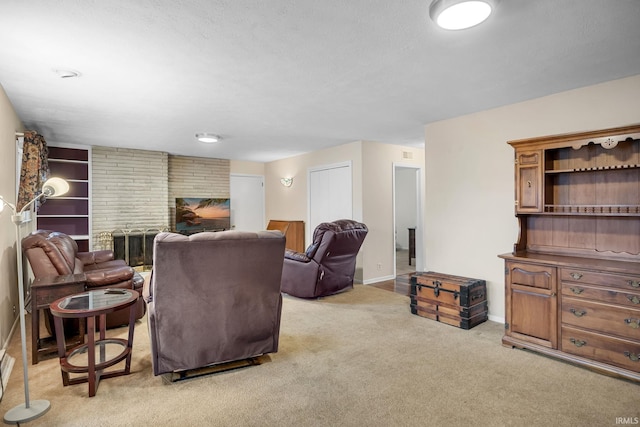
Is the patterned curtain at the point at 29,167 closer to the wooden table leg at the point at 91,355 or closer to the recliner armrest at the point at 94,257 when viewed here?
the recliner armrest at the point at 94,257

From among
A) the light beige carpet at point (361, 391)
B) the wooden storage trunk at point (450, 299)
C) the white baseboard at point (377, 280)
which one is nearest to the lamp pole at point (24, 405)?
the light beige carpet at point (361, 391)

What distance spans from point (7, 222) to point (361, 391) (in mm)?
3722

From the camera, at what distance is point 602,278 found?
2.54m

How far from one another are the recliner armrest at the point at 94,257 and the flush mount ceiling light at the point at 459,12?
16.7ft

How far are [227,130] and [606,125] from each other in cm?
440

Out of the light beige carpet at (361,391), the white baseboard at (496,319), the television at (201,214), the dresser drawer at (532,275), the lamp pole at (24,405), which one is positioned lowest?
the light beige carpet at (361,391)

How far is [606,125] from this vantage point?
3012 mm

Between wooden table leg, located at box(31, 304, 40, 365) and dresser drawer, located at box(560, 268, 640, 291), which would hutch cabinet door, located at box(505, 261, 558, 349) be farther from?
wooden table leg, located at box(31, 304, 40, 365)

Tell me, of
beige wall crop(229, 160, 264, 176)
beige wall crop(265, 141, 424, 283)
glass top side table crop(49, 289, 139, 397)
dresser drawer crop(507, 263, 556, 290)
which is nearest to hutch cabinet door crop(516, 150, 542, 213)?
dresser drawer crop(507, 263, 556, 290)

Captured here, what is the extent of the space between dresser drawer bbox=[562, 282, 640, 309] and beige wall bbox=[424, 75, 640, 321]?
1.02 meters

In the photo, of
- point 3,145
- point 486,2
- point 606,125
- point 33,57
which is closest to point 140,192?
point 3,145

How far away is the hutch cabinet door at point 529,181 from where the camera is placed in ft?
10.4

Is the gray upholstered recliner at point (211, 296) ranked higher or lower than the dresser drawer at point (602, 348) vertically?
higher

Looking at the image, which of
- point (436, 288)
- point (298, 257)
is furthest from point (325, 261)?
point (436, 288)
